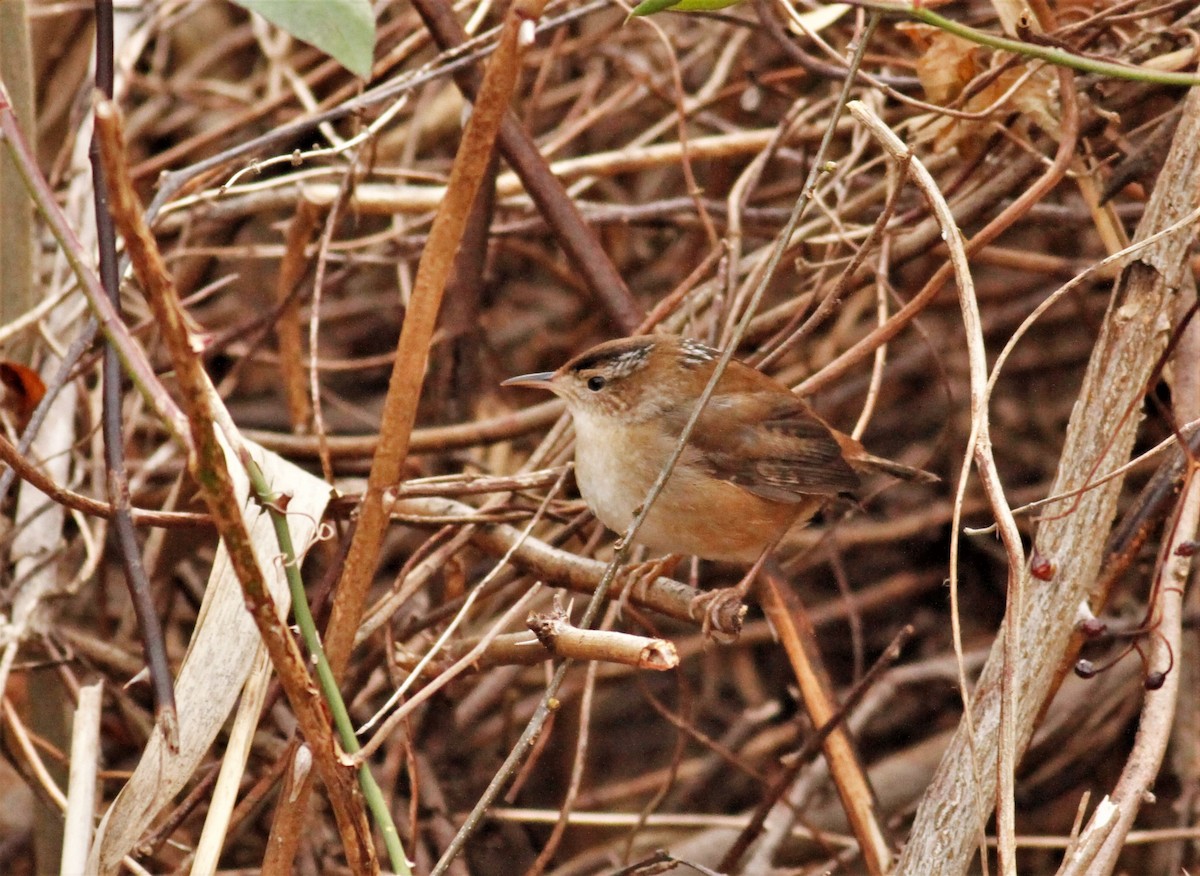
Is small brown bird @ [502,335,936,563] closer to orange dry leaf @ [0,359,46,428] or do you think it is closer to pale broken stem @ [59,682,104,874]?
orange dry leaf @ [0,359,46,428]

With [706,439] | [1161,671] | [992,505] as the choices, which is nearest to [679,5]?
[992,505]

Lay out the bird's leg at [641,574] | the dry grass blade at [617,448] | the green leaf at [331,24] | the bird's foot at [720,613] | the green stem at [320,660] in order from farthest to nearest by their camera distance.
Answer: the bird's leg at [641,574] → the bird's foot at [720,613] → the dry grass blade at [617,448] → the green stem at [320,660] → the green leaf at [331,24]

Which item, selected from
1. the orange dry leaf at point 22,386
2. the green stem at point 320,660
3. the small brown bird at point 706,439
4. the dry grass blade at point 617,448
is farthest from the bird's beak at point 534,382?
the green stem at point 320,660

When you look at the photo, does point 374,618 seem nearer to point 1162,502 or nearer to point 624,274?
point 1162,502

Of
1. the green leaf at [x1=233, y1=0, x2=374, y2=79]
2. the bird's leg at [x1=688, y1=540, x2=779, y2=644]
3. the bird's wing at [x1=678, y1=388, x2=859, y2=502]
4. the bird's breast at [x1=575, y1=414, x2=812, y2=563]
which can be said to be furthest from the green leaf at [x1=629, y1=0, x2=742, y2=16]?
the bird's wing at [x1=678, y1=388, x2=859, y2=502]

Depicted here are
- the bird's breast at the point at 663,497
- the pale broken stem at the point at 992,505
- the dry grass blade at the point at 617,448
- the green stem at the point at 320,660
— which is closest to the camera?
the green stem at the point at 320,660

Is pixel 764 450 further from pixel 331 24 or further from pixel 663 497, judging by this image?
pixel 331 24

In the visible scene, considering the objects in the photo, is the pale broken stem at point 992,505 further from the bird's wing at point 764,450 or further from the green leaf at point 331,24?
the bird's wing at point 764,450

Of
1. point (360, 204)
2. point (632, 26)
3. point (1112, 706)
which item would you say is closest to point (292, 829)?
point (360, 204)
